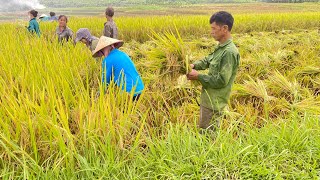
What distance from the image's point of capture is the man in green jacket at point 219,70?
2.03 meters

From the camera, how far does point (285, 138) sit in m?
1.81

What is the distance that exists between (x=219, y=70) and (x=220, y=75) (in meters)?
0.07

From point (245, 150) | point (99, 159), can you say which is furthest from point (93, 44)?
point (245, 150)

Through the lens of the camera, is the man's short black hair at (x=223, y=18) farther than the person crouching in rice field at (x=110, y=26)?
No

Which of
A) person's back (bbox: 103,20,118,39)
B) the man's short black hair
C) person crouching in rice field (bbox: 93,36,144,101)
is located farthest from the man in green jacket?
person's back (bbox: 103,20,118,39)

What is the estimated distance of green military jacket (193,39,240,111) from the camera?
80.2 inches

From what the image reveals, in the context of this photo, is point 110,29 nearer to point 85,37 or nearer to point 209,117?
point 85,37

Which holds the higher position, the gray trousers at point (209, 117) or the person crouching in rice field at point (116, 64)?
the person crouching in rice field at point (116, 64)

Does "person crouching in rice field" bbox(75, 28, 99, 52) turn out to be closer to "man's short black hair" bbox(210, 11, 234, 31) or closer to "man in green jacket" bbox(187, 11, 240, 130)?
"man in green jacket" bbox(187, 11, 240, 130)

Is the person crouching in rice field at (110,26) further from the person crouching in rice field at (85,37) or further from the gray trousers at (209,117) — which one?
the gray trousers at (209,117)

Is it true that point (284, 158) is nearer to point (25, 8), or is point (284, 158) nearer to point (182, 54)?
point (182, 54)

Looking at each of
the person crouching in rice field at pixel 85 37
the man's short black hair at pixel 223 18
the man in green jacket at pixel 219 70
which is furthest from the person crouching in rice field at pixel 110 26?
the man's short black hair at pixel 223 18

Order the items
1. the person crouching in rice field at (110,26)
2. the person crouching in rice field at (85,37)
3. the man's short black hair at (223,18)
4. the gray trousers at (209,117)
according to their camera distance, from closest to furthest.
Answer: the man's short black hair at (223,18), the gray trousers at (209,117), the person crouching in rice field at (85,37), the person crouching in rice field at (110,26)

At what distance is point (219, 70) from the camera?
212 cm
